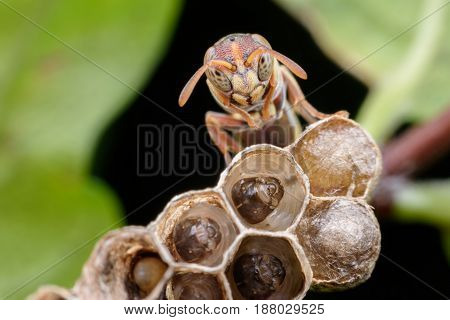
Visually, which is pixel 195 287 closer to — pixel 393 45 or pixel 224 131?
pixel 224 131

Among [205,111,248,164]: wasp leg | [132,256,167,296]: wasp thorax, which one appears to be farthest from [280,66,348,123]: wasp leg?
[132,256,167,296]: wasp thorax

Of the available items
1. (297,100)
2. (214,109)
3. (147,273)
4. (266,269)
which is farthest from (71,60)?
(266,269)

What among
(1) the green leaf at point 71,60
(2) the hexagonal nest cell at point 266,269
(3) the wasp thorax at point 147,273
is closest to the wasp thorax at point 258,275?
(2) the hexagonal nest cell at point 266,269

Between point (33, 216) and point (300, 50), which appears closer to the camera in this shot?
point (33, 216)

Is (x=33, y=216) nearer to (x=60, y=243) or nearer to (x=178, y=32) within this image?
(x=60, y=243)

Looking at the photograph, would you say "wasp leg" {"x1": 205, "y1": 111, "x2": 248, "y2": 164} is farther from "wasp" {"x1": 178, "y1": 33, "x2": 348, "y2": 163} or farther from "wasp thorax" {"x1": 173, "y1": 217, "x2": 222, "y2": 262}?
"wasp thorax" {"x1": 173, "y1": 217, "x2": 222, "y2": 262}

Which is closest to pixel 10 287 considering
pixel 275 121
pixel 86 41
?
pixel 86 41

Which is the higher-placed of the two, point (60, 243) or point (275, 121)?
point (275, 121)
